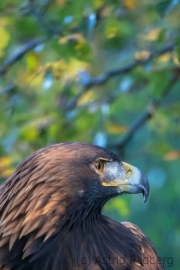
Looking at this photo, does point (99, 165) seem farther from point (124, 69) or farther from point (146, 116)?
point (124, 69)

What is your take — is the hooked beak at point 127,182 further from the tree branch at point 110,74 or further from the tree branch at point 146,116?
the tree branch at point 110,74

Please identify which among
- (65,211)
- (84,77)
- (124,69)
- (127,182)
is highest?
(84,77)

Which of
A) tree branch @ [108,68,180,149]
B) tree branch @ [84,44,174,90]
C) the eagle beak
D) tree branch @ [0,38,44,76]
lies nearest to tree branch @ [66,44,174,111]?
tree branch @ [84,44,174,90]

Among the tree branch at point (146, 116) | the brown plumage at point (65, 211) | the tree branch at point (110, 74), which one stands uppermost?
the tree branch at point (110, 74)

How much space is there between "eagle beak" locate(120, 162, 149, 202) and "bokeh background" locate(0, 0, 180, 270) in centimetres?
115

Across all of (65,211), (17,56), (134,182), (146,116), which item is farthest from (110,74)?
(65,211)

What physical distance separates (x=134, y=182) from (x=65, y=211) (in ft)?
1.40

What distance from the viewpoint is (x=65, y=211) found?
386 cm

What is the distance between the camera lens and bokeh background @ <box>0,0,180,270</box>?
5.26 metres

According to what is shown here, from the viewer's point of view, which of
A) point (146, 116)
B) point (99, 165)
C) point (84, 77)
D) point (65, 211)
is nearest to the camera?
point (65, 211)

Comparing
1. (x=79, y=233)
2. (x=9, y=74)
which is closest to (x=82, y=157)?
(x=79, y=233)

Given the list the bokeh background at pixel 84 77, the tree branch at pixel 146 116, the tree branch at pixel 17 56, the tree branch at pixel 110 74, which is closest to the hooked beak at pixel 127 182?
the bokeh background at pixel 84 77

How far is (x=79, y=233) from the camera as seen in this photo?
3961 millimetres

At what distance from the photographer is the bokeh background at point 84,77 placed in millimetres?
5258
